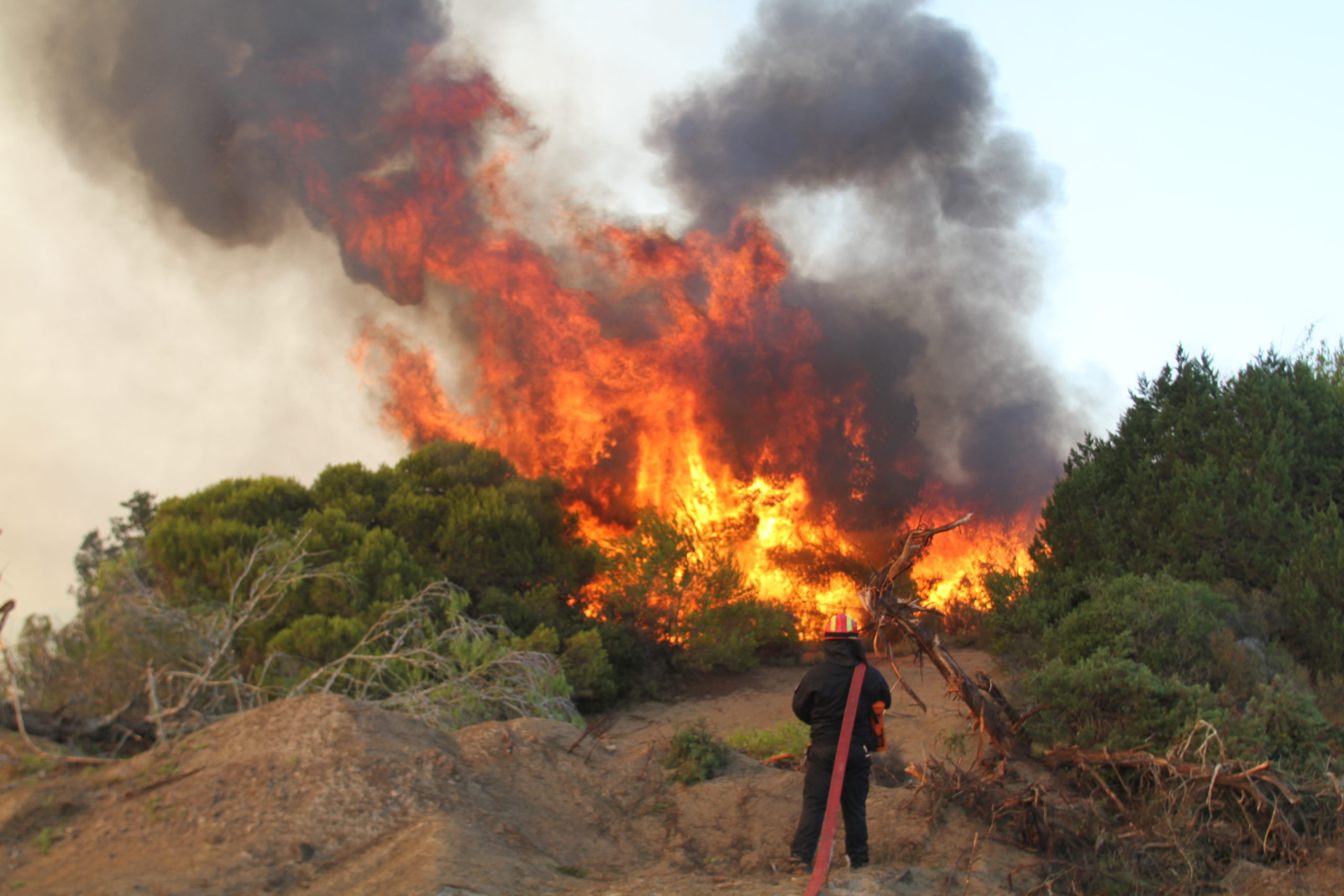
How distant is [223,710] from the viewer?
9.30 meters

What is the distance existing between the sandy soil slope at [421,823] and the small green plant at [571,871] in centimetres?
2

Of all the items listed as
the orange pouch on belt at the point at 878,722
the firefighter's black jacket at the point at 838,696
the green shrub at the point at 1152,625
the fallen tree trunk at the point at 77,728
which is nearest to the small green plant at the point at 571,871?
the firefighter's black jacket at the point at 838,696

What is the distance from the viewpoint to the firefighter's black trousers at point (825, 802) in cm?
635

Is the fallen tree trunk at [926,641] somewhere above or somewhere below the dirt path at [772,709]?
above

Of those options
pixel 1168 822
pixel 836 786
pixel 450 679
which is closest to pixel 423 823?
pixel 836 786

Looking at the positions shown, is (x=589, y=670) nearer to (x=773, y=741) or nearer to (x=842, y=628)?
(x=773, y=741)

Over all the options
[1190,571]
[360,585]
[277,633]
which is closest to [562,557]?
[360,585]

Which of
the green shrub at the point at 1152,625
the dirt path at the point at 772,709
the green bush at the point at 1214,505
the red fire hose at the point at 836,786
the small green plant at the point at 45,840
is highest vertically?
the green bush at the point at 1214,505

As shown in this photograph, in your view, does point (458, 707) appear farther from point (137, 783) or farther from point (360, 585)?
point (360, 585)

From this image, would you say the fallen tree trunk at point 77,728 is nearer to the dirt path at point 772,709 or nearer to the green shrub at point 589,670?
the dirt path at point 772,709

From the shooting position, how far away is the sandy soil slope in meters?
5.77

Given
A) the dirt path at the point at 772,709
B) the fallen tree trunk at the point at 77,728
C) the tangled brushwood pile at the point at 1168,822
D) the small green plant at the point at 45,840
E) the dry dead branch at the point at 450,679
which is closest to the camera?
the small green plant at the point at 45,840

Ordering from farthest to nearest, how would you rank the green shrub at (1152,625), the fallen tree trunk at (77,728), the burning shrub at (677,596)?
the burning shrub at (677,596) → the green shrub at (1152,625) → the fallen tree trunk at (77,728)

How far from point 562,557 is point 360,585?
6.62 metres
